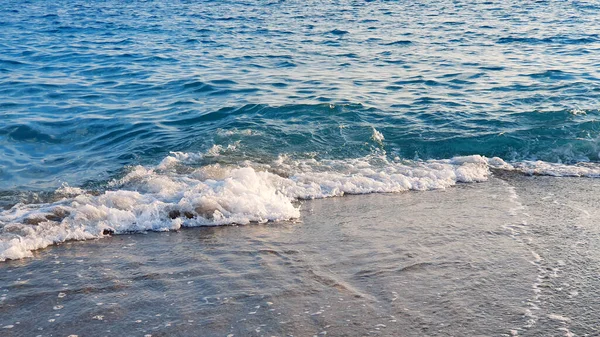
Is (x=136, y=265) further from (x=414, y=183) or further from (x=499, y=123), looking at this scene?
(x=499, y=123)

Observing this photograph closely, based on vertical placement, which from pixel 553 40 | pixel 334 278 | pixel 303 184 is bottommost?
pixel 303 184

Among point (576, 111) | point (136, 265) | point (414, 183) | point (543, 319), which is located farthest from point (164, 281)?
point (576, 111)

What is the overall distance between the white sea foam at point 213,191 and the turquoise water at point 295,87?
486 millimetres

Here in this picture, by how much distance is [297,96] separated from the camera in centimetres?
1154

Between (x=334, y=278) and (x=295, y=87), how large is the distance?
24.9 feet

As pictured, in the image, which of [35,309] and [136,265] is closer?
[35,309]

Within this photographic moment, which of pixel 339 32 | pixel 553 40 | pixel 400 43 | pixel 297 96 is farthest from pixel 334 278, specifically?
pixel 339 32

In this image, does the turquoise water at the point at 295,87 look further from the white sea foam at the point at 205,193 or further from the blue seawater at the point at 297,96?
the white sea foam at the point at 205,193

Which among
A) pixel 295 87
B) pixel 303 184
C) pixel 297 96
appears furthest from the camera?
pixel 295 87

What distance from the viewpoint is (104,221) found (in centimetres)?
635

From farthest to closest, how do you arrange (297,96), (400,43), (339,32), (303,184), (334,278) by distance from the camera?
(339,32), (400,43), (297,96), (303,184), (334,278)

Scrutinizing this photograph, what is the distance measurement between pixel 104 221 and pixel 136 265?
3.80ft

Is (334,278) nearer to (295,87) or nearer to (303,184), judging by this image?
(303,184)

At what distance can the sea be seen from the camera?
461 centimetres
